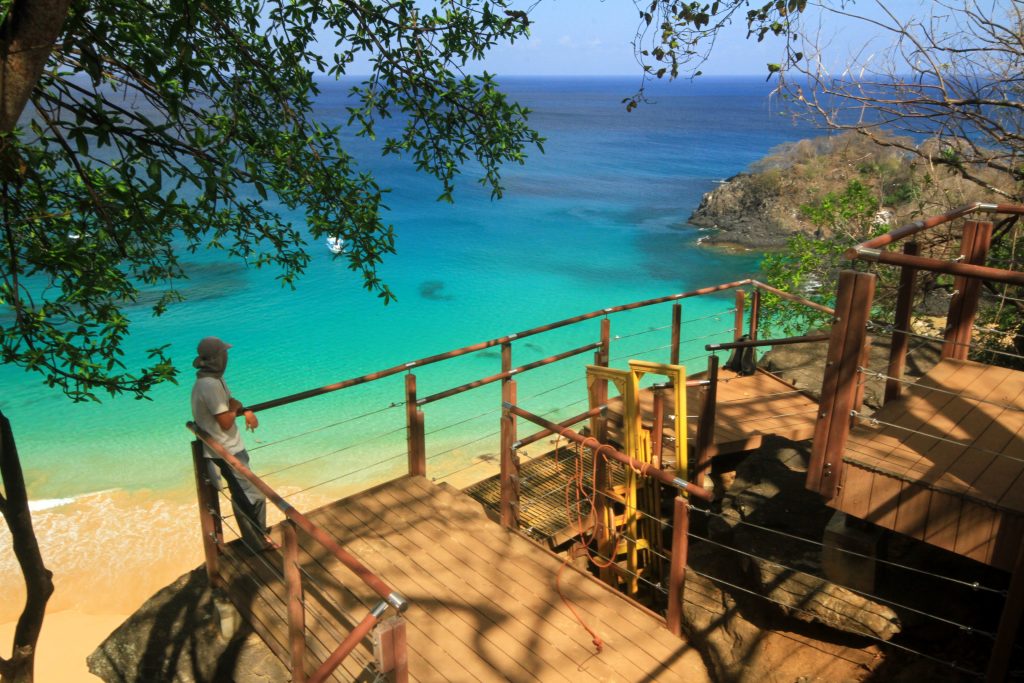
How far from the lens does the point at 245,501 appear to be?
5367 mm

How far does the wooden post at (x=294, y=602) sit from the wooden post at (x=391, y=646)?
98 centimetres

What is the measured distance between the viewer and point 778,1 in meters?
5.27

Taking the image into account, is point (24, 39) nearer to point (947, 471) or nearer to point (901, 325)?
point (947, 471)

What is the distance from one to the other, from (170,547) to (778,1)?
433 inches

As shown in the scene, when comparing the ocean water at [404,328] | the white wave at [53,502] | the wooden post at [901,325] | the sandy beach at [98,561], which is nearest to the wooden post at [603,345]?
the ocean water at [404,328]

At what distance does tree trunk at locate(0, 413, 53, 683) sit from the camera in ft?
16.4

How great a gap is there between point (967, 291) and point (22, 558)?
6.82 m

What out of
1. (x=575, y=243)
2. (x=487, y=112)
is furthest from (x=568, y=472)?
(x=575, y=243)

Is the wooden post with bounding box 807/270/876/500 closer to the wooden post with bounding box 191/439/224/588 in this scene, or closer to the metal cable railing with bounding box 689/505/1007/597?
the metal cable railing with bounding box 689/505/1007/597

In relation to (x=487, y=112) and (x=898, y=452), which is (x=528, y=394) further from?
(x=898, y=452)

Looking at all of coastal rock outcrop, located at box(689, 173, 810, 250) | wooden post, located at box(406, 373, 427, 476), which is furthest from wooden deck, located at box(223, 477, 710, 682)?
coastal rock outcrop, located at box(689, 173, 810, 250)

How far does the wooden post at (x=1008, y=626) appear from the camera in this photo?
3.74 m

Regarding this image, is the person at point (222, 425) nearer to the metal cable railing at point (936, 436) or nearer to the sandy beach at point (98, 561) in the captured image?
the metal cable railing at point (936, 436)

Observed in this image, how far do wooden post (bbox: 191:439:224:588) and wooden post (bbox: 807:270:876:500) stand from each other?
3793 mm
